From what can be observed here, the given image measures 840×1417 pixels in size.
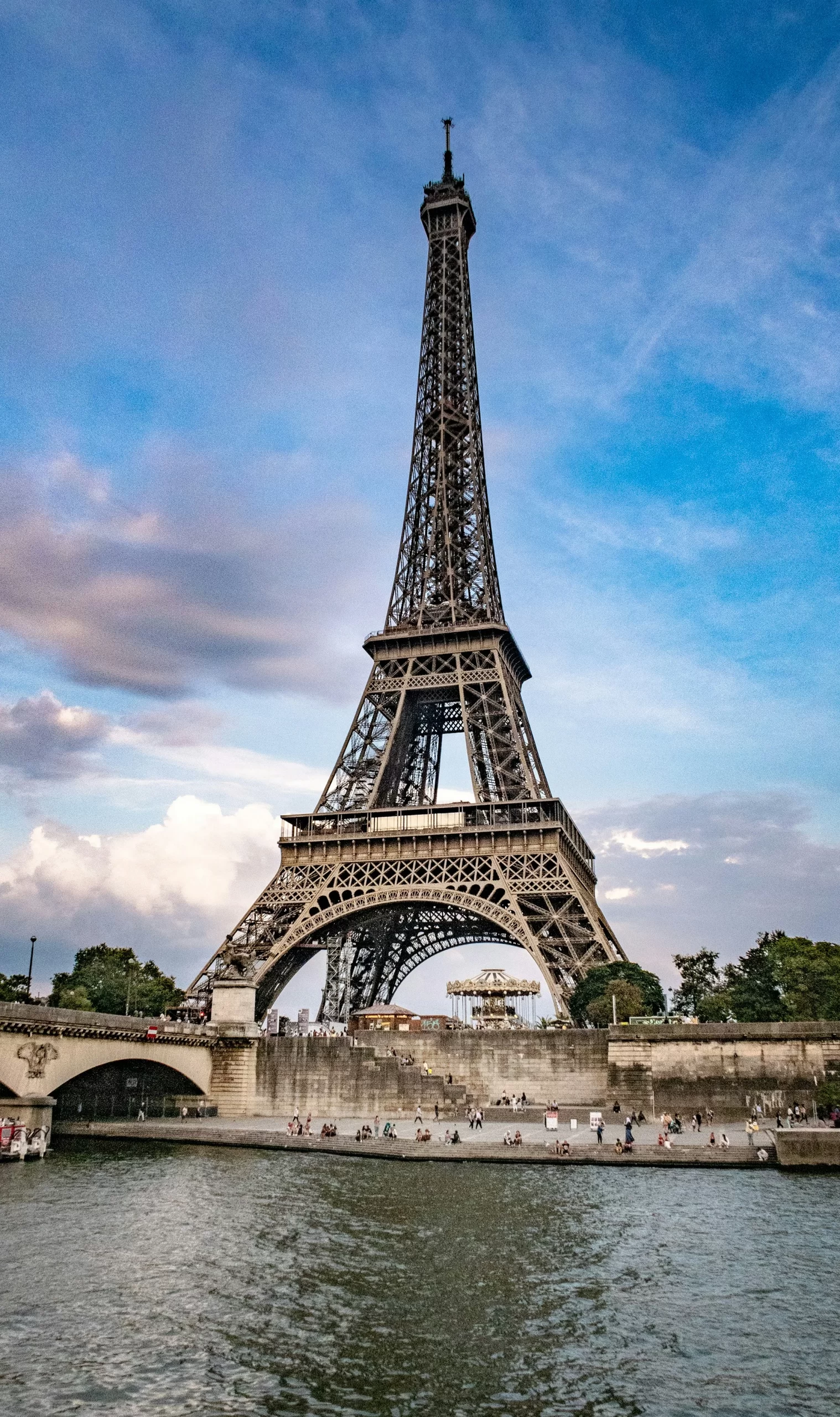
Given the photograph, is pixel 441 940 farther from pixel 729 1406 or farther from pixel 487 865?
pixel 729 1406

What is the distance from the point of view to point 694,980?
86438mm

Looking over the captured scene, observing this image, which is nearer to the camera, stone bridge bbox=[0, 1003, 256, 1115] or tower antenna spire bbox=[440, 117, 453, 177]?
stone bridge bbox=[0, 1003, 256, 1115]

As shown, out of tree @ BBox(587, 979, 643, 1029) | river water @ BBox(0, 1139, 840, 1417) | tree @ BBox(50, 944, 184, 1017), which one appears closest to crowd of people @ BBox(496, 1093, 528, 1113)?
tree @ BBox(587, 979, 643, 1029)

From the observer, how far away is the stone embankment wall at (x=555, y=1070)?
53938mm

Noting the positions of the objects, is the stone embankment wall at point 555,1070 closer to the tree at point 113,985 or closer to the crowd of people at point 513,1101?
the crowd of people at point 513,1101

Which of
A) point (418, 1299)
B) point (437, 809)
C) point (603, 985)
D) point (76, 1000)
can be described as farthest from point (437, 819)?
point (418, 1299)

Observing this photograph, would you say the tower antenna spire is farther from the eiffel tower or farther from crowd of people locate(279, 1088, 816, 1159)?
crowd of people locate(279, 1088, 816, 1159)

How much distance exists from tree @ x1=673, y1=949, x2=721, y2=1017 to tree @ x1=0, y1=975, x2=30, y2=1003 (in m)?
49.5

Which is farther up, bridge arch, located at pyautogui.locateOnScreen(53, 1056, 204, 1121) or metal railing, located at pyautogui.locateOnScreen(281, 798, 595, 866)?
metal railing, located at pyautogui.locateOnScreen(281, 798, 595, 866)

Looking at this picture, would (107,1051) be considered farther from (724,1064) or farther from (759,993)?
(759,993)

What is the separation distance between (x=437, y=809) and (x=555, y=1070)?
61.8 ft

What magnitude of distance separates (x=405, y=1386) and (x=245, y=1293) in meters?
6.62

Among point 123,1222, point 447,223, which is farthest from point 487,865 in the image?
point 447,223

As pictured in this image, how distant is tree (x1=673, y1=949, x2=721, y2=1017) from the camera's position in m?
85.2
